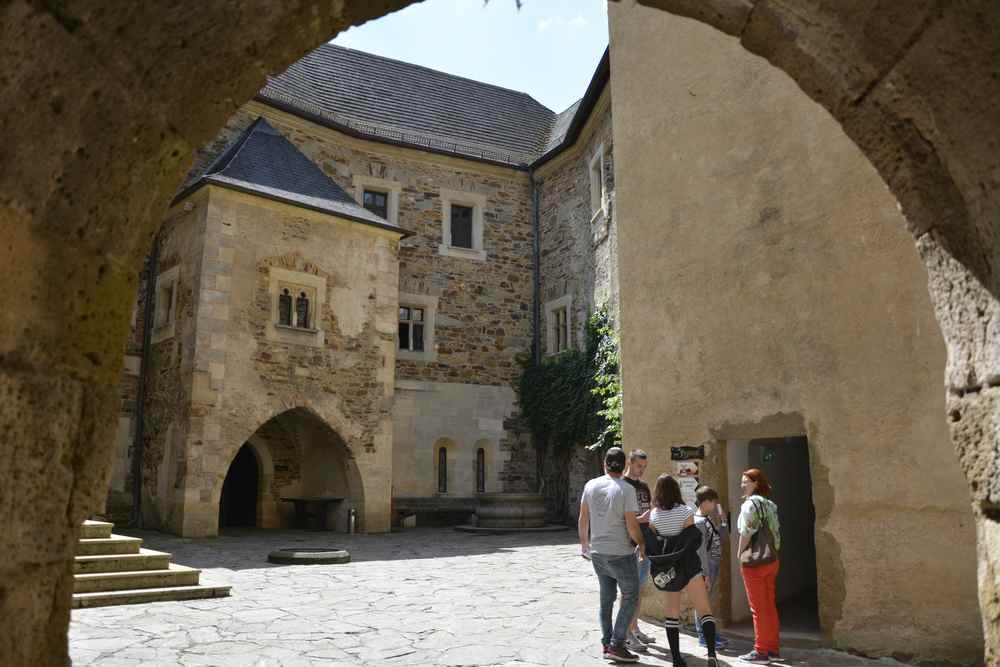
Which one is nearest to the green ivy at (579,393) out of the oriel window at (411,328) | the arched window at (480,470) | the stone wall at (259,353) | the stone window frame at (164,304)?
the arched window at (480,470)

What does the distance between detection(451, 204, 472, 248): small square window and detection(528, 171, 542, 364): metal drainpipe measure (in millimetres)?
1606

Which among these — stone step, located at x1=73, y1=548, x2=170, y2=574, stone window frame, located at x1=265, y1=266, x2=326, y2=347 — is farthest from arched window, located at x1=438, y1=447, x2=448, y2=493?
stone step, located at x1=73, y1=548, x2=170, y2=574

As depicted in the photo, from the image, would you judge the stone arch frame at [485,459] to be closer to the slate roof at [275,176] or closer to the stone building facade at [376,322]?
the stone building facade at [376,322]

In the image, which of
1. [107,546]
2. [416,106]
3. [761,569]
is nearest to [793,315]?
[761,569]

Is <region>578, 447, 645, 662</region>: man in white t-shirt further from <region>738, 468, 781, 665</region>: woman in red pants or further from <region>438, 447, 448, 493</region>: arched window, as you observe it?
<region>438, 447, 448, 493</region>: arched window

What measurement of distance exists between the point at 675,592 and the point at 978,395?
3366 mm

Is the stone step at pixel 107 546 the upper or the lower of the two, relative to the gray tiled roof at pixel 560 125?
lower

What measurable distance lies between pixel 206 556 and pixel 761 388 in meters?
8.00

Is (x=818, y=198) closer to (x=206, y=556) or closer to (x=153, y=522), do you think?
(x=206, y=556)

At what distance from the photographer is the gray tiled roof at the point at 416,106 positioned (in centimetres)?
1956

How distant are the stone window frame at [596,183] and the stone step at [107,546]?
11.0 meters

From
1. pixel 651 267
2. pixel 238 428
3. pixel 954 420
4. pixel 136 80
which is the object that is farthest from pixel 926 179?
pixel 238 428

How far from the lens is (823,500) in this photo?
5.89m

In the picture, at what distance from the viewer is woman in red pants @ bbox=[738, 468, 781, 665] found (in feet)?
17.8
